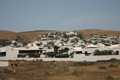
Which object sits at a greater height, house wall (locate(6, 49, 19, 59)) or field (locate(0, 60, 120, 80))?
field (locate(0, 60, 120, 80))

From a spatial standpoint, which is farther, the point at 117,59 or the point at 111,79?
the point at 117,59

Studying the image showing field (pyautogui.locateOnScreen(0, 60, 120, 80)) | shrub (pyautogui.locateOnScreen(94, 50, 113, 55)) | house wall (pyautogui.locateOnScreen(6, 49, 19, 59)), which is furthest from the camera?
house wall (pyautogui.locateOnScreen(6, 49, 19, 59))

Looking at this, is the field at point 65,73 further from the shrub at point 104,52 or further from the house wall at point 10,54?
the house wall at point 10,54

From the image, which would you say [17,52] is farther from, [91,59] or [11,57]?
[91,59]

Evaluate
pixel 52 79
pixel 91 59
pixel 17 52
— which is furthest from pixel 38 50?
pixel 52 79

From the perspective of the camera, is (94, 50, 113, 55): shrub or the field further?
(94, 50, 113, 55): shrub

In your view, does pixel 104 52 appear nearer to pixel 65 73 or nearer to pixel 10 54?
pixel 65 73

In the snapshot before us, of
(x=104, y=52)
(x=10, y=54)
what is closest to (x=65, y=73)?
(x=104, y=52)

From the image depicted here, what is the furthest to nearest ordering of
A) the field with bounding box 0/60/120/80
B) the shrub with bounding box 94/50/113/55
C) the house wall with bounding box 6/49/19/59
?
the house wall with bounding box 6/49/19/59 → the shrub with bounding box 94/50/113/55 → the field with bounding box 0/60/120/80

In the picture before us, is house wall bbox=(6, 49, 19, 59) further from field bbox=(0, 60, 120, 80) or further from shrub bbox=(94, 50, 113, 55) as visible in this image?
field bbox=(0, 60, 120, 80)

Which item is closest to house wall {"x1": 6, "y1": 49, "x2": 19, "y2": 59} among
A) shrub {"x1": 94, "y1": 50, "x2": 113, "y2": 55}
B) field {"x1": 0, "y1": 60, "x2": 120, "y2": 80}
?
shrub {"x1": 94, "y1": 50, "x2": 113, "y2": 55}

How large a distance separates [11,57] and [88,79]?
43755 millimetres

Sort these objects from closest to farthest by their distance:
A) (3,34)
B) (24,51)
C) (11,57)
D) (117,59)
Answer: (117,59) → (11,57) → (24,51) → (3,34)

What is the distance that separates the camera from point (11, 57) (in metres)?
63.7
